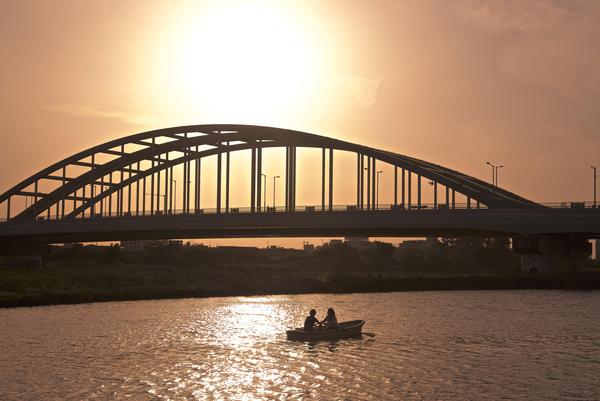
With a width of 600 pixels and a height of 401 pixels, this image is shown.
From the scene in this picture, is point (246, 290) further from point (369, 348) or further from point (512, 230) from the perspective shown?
point (369, 348)

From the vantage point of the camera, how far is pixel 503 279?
6994 centimetres

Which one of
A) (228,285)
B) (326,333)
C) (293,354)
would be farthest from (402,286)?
(293,354)

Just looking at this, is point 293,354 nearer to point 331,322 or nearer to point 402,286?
point 331,322

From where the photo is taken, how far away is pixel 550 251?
233ft

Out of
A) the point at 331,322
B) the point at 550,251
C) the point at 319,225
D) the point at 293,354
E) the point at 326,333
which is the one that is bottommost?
the point at 293,354

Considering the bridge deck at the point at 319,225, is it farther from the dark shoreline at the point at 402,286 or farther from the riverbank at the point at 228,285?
the riverbank at the point at 228,285

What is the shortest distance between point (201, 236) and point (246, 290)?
26.3 metres

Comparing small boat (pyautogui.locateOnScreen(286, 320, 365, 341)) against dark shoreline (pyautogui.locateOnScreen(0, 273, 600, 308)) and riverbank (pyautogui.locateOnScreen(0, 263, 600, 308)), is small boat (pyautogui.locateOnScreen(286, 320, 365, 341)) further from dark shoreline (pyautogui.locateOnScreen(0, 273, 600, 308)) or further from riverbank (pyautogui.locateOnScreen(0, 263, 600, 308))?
dark shoreline (pyautogui.locateOnScreen(0, 273, 600, 308))

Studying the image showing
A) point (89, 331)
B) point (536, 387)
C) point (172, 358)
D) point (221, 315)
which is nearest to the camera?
point (536, 387)

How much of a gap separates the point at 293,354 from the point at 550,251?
151ft

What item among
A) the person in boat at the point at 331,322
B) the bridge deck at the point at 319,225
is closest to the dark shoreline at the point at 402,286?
the bridge deck at the point at 319,225

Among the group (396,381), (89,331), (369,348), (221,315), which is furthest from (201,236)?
(396,381)

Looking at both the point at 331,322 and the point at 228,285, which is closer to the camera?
the point at 331,322

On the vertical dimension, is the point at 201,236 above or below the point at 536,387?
above
